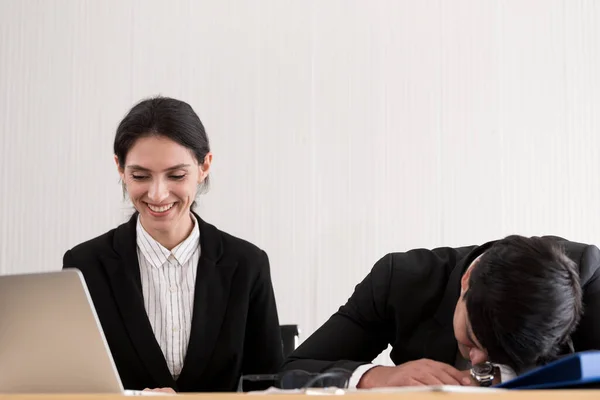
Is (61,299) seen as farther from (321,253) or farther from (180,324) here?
(321,253)

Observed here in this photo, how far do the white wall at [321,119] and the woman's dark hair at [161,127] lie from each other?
3.82 ft

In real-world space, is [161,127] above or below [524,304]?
above

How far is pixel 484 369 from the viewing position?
4.96 feet

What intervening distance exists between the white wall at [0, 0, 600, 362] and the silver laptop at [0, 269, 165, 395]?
214 centimetres

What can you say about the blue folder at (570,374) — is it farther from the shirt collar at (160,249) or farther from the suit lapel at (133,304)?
the shirt collar at (160,249)

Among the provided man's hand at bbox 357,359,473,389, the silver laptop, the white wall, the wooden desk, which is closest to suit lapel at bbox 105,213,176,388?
man's hand at bbox 357,359,473,389

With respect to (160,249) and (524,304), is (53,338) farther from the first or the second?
(160,249)

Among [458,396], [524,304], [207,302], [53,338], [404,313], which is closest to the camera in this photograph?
[458,396]

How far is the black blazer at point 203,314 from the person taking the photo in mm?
1984

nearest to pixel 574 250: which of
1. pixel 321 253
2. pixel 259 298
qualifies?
pixel 259 298

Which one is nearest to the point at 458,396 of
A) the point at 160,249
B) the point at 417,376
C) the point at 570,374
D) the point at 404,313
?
the point at 570,374

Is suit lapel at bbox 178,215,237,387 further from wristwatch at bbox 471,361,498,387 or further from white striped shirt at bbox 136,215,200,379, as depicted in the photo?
wristwatch at bbox 471,361,498,387

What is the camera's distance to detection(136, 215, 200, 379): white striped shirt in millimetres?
2053

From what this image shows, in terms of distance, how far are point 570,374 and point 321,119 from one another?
2.51 m
